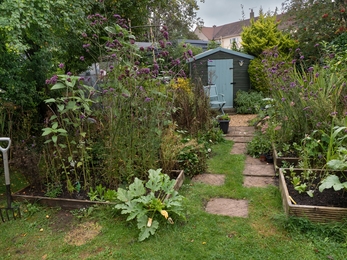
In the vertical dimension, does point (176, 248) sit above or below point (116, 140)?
below

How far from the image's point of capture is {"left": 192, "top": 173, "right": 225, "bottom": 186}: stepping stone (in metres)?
3.65

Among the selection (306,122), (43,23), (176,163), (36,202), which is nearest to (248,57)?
(306,122)

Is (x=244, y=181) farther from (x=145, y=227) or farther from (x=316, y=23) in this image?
(x=316, y=23)

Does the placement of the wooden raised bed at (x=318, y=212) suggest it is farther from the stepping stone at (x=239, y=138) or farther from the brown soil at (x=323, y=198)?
the stepping stone at (x=239, y=138)

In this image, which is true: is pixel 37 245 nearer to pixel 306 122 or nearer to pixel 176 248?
pixel 176 248

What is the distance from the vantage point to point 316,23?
8805 mm

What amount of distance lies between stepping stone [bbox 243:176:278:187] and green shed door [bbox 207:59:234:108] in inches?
239

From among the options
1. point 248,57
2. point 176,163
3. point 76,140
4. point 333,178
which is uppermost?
point 248,57

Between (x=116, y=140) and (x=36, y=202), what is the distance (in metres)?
1.20

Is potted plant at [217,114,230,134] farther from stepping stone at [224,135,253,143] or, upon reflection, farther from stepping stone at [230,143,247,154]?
stepping stone at [230,143,247,154]

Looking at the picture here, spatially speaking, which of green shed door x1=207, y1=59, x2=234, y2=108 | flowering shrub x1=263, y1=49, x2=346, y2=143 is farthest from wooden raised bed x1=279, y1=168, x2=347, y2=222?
green shed door x1=207, y1=59, x2=234, y2=108

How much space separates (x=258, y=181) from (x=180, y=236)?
5.49 ft

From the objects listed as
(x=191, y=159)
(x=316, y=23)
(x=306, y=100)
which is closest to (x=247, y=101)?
(x=316, y=23)

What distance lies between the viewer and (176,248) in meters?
2.25
